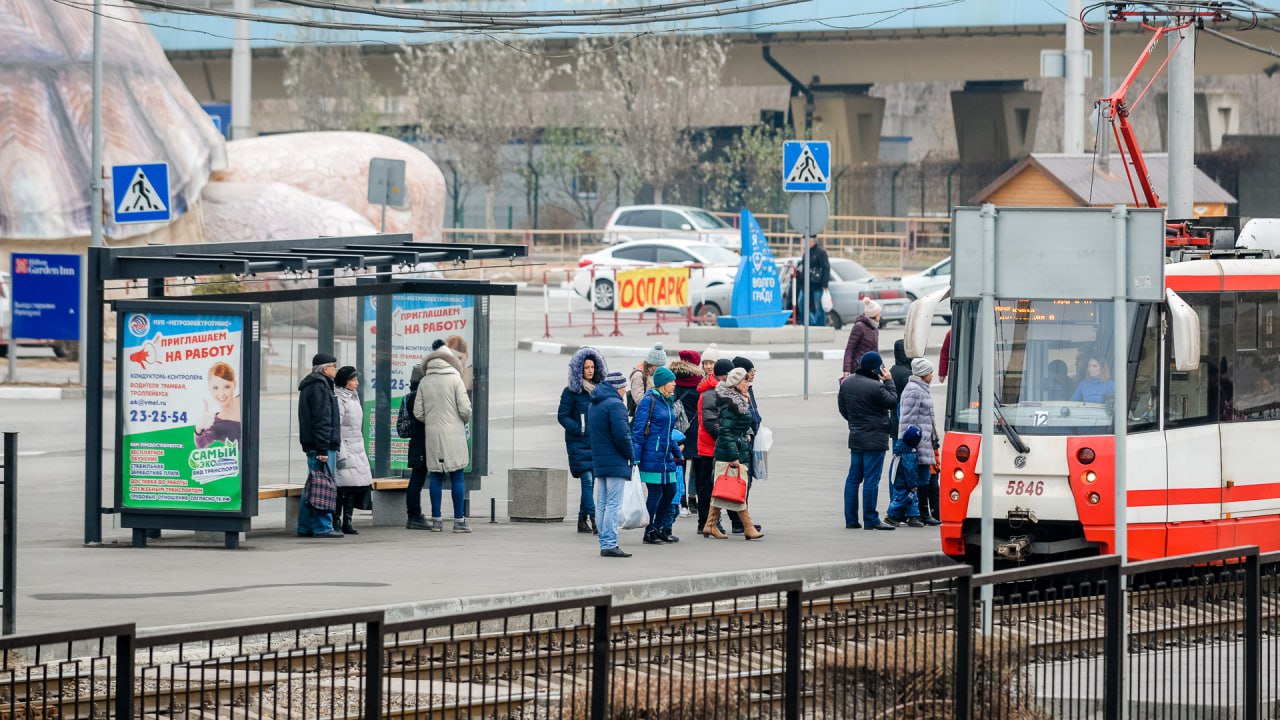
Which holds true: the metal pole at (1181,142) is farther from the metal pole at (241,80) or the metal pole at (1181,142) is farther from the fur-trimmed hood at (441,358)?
the metal pole at (241,80)

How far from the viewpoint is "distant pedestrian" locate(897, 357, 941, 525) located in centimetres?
1636

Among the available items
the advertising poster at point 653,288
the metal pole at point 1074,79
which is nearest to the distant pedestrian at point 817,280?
Answer: the advertising poster at point 653,288

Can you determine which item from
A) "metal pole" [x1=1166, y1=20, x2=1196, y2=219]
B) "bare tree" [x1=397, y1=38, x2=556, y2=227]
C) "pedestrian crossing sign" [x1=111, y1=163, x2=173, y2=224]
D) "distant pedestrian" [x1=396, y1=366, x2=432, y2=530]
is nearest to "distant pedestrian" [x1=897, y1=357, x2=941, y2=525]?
"distant pedestrian" [x1=396, y1=366, x2=432, y2=530]

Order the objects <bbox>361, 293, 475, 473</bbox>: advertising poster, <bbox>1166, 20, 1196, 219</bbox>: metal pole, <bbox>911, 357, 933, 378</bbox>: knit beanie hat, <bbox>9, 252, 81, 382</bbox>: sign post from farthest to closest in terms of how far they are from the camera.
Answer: <bbox>9, 252, 81, 382</bbox>: sign post, <bbox>1166, 20, 1196, 219</bbox>: metal pole, <bbox>361, 293, 475, 473</bbox>: advertising poster, <bbox>911, 357, 933, 378</bbox>: knit beanie hat

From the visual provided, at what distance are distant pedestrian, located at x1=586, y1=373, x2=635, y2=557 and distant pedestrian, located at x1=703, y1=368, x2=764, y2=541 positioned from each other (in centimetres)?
100

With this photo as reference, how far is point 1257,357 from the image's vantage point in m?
14.3

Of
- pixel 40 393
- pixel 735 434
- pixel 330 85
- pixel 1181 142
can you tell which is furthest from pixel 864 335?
pixel 330 85

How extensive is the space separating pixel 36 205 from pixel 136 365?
691 inches

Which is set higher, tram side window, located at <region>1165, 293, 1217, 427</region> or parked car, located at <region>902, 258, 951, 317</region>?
parked car, located at <region>902, 258, 951, 317</region>

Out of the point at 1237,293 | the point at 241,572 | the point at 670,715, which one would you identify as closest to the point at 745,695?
the point at 670,715

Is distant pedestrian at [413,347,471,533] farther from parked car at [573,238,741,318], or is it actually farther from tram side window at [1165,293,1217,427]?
parked car at [573,238,741,318]

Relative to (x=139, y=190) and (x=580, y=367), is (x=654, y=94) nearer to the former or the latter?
(x=139, y=190)

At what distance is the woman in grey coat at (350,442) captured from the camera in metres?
15.6

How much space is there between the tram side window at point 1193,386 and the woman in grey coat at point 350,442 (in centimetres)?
621
